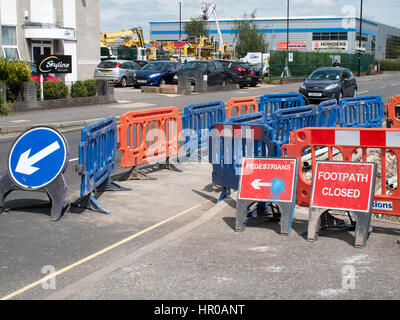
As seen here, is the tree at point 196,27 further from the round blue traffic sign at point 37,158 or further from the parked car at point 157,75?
the round blue traffic sign at point 37,158

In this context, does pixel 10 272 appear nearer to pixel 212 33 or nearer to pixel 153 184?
pixel 153 184

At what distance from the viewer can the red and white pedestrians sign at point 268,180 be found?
689 cm

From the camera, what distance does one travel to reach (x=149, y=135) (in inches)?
414

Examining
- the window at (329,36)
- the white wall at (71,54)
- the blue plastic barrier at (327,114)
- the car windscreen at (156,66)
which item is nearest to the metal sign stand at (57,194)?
the blue plastic barrier at (327,114)

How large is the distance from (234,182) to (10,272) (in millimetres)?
3484

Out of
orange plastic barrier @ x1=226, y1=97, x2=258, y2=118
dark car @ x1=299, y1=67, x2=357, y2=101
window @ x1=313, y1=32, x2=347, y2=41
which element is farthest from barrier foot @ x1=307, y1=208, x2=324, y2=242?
window @ x1=313, y1=32, x2=347, y2=41

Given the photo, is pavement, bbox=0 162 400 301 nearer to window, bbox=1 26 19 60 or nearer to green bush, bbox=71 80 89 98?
green bush, bbox=71 80 89 98

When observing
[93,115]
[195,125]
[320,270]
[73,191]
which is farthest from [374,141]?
[93,115]

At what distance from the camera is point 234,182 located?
8148 millimetres

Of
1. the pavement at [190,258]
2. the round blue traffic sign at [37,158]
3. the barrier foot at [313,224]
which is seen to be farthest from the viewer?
the round blue traffic sign at [37,158]

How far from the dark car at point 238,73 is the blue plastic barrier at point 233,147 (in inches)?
1118

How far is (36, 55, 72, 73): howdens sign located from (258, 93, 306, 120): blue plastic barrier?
974cm

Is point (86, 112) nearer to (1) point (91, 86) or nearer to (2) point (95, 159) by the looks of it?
(1) point (91, 86)

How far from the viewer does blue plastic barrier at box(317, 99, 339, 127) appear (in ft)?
42.3
